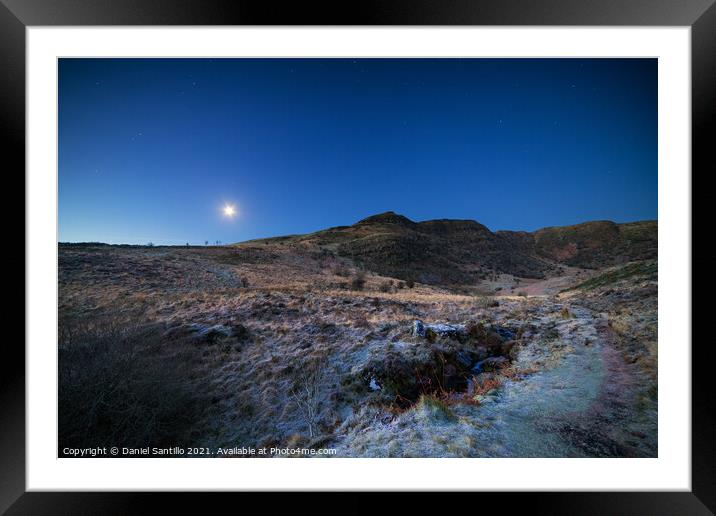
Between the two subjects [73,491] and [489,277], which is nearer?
[73,491]

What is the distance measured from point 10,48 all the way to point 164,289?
5236 millimetres

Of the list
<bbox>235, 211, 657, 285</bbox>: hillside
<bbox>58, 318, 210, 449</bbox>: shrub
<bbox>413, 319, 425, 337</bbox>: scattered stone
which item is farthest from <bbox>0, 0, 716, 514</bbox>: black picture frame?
<bbox>235, 211, 657, 285</bbox>: hillside

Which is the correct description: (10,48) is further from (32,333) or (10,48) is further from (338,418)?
(338,418)

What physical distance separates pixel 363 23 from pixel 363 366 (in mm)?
3794

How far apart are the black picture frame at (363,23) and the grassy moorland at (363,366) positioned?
332 mm

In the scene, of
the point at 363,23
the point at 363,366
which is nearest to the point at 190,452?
the point at 363,366

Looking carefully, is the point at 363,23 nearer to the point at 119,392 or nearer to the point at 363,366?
the point at 363,366

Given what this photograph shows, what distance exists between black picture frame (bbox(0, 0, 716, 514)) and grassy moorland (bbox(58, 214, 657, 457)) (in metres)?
0.33

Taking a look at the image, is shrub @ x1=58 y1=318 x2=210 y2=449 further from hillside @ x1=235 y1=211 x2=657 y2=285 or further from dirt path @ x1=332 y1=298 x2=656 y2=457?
hillside @ x1=235 y1=211 x2=657 y2=285

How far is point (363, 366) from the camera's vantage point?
3395 mm

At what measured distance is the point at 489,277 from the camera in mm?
12461

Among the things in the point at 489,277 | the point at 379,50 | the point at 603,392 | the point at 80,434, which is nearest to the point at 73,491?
the point at 80,434

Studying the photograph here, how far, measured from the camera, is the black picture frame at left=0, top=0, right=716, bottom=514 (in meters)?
1.69

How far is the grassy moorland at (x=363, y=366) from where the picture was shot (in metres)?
A: 2.21
